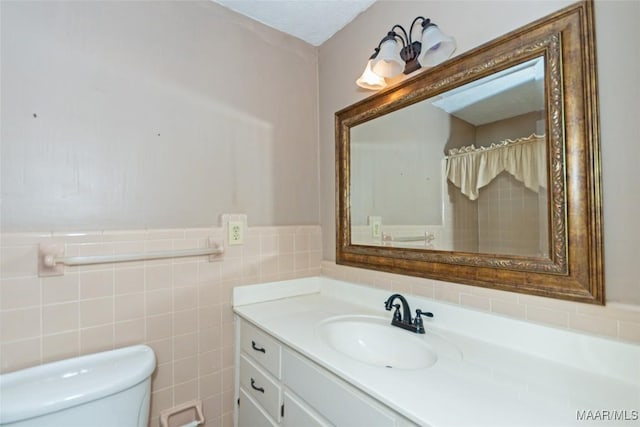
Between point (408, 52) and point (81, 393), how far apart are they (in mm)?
1684

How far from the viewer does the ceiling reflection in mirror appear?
3.14ft

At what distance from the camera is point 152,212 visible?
1270 mm

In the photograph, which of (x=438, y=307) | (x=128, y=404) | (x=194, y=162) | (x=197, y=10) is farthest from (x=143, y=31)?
(x=438, y=307)

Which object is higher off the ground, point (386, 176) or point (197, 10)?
point (197, 10)

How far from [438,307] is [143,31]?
1.66 meters

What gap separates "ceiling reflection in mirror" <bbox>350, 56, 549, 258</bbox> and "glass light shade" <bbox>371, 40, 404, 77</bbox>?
17 cm

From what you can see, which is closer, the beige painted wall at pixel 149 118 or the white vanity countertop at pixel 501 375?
the white vanity countertop at pixel 501 375

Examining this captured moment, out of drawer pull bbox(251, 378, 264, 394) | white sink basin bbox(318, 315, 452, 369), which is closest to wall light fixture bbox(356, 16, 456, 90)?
white sink basin bbox(318, 315, 452, 369)

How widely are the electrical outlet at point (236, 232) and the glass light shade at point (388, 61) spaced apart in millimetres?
942

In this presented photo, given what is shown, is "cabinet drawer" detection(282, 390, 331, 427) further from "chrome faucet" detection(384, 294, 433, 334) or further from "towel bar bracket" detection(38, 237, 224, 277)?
"towel bar bracket" detection(38, 237, 224, 277)

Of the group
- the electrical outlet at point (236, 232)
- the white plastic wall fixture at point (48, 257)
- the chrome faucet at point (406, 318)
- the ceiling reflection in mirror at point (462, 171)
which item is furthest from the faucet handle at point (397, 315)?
the white plastic wall fixture at point (48, 257)

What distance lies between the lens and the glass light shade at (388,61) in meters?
1.25

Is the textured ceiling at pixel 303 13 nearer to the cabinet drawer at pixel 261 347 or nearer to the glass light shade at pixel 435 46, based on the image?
the glass light shade at pixel 435 46

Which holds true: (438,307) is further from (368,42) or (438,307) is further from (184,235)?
(368,42)
